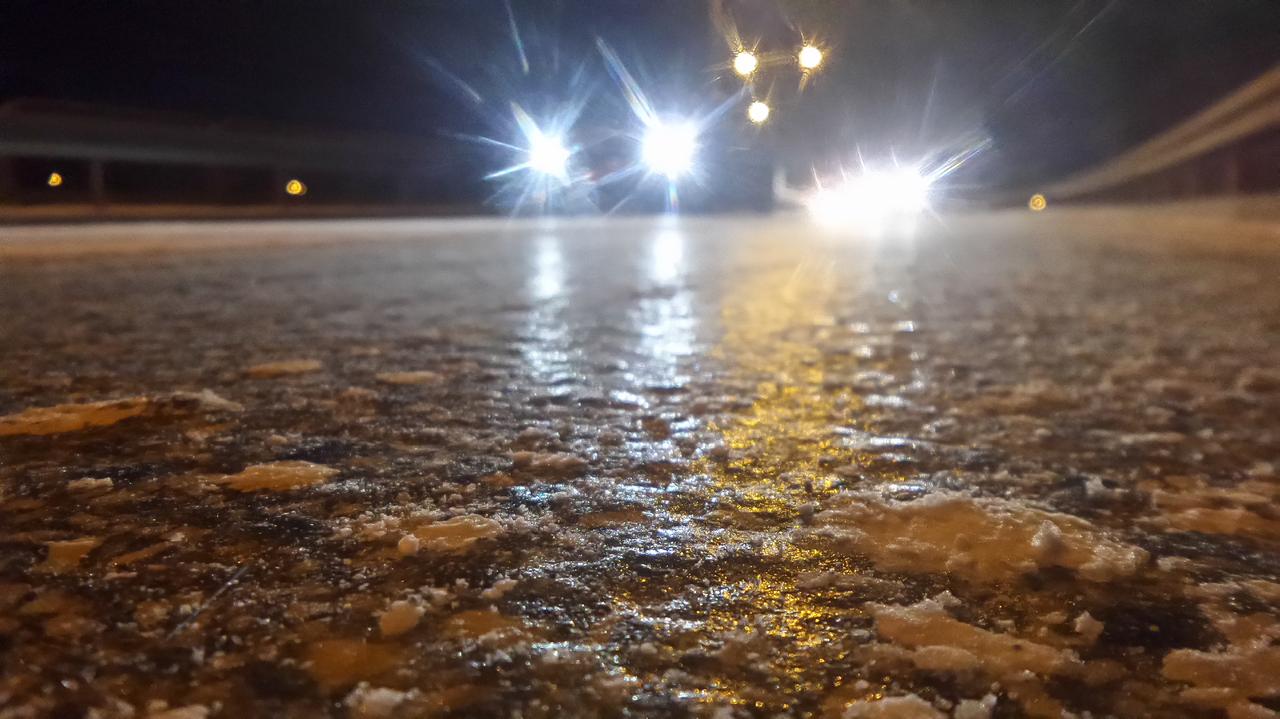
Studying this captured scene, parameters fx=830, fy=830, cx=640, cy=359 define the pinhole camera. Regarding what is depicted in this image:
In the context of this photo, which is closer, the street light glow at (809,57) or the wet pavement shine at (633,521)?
the wet pavement shine at (633,521)

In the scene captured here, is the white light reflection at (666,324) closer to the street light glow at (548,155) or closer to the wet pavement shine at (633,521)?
the wet pavement shine at (633,521)

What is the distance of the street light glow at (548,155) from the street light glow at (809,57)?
18.9 feet

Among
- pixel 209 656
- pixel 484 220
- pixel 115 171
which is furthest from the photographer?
pixel 484 220

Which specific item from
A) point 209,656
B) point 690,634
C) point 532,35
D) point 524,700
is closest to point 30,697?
point 209,656

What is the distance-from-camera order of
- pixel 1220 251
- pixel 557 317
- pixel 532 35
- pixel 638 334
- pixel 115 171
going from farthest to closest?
1. pixel 115 171
2. pixel 532 35
3. pixel 1220 251
4. pixel 557 317
5. pixel 638 334

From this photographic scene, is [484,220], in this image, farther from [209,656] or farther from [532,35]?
[209,656]

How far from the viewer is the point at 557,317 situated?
4.02m

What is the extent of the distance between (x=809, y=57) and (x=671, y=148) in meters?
5.74

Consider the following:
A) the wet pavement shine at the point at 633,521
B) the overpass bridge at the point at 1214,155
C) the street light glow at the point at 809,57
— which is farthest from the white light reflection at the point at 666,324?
the overpass bridge at the point at 1214,155

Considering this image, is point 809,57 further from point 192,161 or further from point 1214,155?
point 192,161

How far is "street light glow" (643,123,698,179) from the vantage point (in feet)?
36.0

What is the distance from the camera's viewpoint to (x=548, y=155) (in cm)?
1246

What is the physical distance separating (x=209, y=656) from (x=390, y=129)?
12.9m

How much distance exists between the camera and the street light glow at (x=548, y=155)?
11891 millimetres
